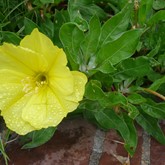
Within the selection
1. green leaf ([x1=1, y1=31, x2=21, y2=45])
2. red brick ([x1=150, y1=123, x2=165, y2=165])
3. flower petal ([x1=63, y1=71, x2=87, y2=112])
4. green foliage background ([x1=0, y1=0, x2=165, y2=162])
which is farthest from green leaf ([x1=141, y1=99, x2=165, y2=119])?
green leaf ([x1=1, y1=31, x2=21, y2=45])

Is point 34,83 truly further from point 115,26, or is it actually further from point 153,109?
point 153,109

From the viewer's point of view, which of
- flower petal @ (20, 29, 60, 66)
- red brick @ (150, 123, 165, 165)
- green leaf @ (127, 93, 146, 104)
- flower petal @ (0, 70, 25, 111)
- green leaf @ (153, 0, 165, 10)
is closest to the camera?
flower petal @ (20, 29, 60, 66)

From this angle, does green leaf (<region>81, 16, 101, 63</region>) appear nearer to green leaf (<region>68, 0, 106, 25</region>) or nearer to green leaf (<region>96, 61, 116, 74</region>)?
green leaf (<region>96, 61, 116, 74</region>)

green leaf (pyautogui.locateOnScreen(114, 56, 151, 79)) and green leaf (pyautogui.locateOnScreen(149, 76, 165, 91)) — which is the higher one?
green leaf (pyautogui.locateOnScreen(114, 56, 151, 79))

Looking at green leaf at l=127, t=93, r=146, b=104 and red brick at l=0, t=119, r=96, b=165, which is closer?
green leaf at l=127, t=93, r=146, b=104

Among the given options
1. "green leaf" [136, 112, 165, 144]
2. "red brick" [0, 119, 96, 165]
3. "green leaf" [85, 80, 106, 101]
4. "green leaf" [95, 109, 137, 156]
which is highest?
"green leaf" [85, 80, 106, 101]

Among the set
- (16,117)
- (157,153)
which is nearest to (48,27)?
(16,117)
